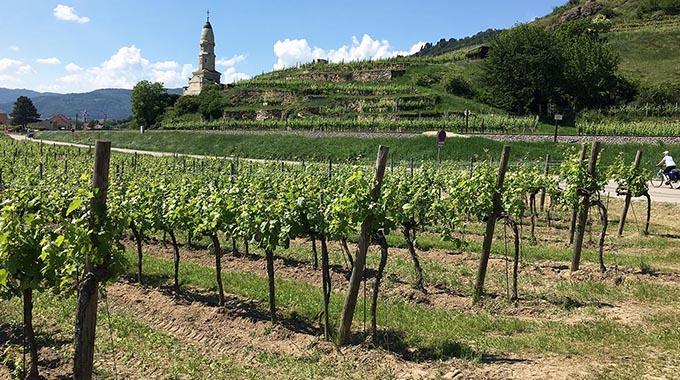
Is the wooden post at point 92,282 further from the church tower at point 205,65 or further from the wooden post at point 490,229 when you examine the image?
the church tower at point 205,65

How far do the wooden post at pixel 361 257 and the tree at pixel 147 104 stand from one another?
232 feet

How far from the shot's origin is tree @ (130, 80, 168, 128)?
7088 centimetres

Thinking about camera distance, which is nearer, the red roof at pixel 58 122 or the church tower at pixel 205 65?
the church tower at pixel 205 65

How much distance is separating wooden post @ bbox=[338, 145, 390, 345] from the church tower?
268 ft

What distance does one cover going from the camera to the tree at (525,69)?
49.7 m

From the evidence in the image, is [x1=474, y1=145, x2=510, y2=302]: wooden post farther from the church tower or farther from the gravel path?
the church tower

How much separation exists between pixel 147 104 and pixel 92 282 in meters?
74.2

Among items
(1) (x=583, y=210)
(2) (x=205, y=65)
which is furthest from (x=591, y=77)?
(2) (x=205, y=65)

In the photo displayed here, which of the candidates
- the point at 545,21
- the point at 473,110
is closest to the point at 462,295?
the point at 473,110

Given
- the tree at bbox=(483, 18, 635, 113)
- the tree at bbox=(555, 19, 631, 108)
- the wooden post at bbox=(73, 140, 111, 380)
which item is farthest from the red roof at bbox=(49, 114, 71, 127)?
the wooden post at bbox=(73, 140, 111, 380)

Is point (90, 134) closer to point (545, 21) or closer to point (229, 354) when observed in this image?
point (229, 354)

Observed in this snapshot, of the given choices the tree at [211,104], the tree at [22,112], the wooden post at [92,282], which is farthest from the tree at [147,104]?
the wooden post at [92,282]

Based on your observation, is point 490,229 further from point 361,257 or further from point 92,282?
point 92,282

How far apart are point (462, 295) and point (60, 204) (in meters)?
7.84
